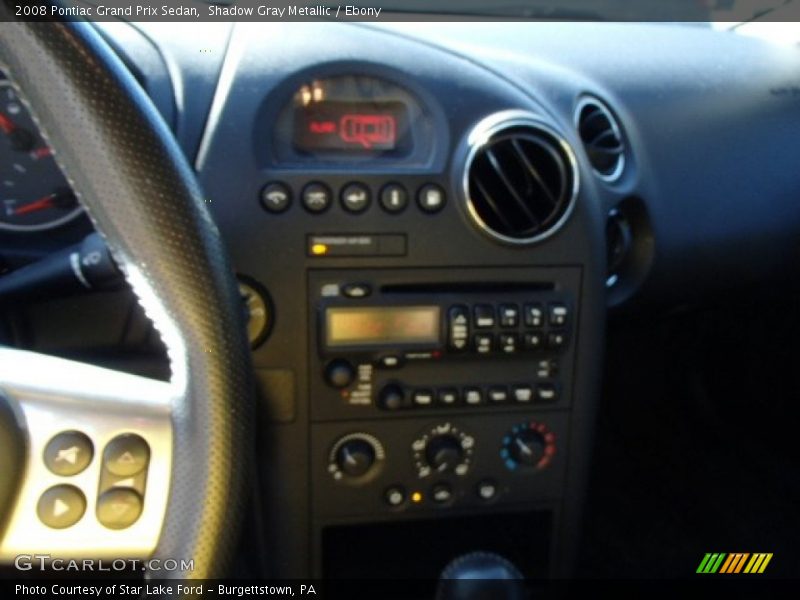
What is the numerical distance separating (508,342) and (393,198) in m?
0.22

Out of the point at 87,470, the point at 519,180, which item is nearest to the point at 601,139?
the point at 519,180

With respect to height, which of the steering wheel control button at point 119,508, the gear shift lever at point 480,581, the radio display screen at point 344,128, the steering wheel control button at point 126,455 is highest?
the radio display screen at point 344,128

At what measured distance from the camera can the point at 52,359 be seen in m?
0.64

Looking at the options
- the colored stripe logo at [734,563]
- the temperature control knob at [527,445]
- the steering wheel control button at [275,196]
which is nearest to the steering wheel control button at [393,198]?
the steering wheel control button at [275,196]

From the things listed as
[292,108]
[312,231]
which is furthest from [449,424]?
[292,108]

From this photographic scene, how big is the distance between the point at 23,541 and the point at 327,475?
1.78ft

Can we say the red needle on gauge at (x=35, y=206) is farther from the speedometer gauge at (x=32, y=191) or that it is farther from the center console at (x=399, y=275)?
the center console at (x=399, y=275)

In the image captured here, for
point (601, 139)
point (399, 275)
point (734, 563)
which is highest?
point (601, 139)

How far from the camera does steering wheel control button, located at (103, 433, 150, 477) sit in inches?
23.6

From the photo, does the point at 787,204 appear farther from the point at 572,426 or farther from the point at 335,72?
the point at 335,72

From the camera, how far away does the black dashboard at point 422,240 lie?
101cm

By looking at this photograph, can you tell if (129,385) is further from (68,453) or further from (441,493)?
(441,493)

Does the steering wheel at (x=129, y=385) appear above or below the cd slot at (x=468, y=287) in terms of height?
above

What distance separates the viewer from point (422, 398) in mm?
1081
